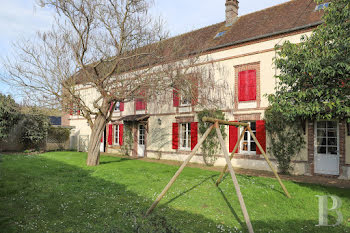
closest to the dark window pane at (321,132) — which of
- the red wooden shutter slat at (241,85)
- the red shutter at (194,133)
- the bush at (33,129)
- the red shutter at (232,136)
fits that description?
the red shutter at (232,136)

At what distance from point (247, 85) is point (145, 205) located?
8.17 metres

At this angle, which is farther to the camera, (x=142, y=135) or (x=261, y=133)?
(x=142, y=135)

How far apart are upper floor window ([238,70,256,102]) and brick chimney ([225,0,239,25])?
450 centimetres

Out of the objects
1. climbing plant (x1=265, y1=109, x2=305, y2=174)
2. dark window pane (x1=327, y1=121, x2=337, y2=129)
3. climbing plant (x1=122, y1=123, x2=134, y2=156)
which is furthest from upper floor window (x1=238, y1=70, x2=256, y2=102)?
climbing plant (x1=122, y1=123, x2=134, y2=156)

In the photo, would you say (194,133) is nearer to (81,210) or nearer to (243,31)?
(243,31)

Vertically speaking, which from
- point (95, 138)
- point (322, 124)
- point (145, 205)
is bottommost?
point (145, 205)

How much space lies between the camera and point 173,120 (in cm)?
1473

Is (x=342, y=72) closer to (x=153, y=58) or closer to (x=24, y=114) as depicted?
(x=153, y=58)

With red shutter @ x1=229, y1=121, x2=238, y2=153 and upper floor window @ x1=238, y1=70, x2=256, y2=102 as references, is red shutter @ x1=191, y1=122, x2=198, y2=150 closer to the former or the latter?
red shutter @ x1=229, y1=121, x2=238, y2=153

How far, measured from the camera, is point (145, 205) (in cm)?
555

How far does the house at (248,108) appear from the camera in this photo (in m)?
9.84

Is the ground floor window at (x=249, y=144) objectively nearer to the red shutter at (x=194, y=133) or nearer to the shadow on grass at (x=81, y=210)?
the red shutter at (x=194, y=133)

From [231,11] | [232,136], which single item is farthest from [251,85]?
[231,11]

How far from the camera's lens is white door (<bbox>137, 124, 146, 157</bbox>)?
16500 mm
